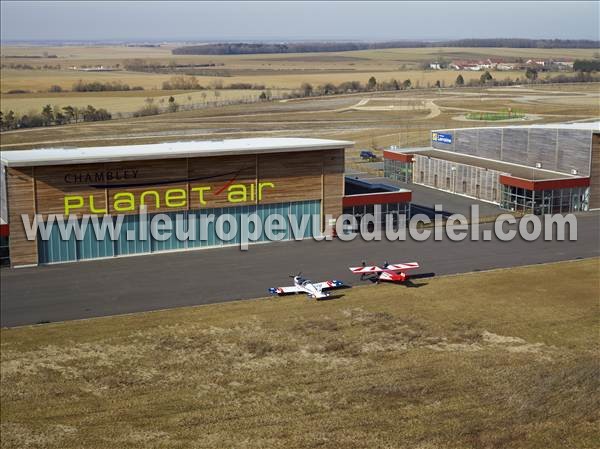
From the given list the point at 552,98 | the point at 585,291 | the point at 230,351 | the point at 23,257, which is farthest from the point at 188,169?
the point at 552,98

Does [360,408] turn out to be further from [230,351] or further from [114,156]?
[114,156]

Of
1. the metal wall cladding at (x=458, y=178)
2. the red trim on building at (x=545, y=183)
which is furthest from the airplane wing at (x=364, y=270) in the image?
the metal wall cladding at (x=458, y=178)

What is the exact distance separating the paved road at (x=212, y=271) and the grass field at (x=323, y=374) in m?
2.50

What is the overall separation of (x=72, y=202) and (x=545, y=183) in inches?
1399

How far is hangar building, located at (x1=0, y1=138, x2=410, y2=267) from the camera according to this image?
155 feet

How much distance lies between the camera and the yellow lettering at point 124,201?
49.3 metres

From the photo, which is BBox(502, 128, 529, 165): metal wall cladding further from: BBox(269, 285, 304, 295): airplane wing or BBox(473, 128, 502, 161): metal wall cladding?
BBox(269, 285, 304, 295): airplane wing

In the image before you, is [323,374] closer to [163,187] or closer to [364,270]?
[364,270]

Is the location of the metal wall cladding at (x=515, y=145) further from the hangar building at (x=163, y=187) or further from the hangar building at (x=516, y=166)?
the hangar building at (x=163, y=187)

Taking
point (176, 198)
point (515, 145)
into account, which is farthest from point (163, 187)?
point (515, 145)

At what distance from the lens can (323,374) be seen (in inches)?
1224

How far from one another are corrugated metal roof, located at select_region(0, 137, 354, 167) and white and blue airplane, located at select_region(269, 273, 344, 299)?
12.8 metres

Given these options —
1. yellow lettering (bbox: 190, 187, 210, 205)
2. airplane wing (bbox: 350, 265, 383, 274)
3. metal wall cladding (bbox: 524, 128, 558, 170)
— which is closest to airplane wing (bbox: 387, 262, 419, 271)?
airplane wing (bbox: 350, 265, 383, 274)

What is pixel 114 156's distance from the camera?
1923 inches
